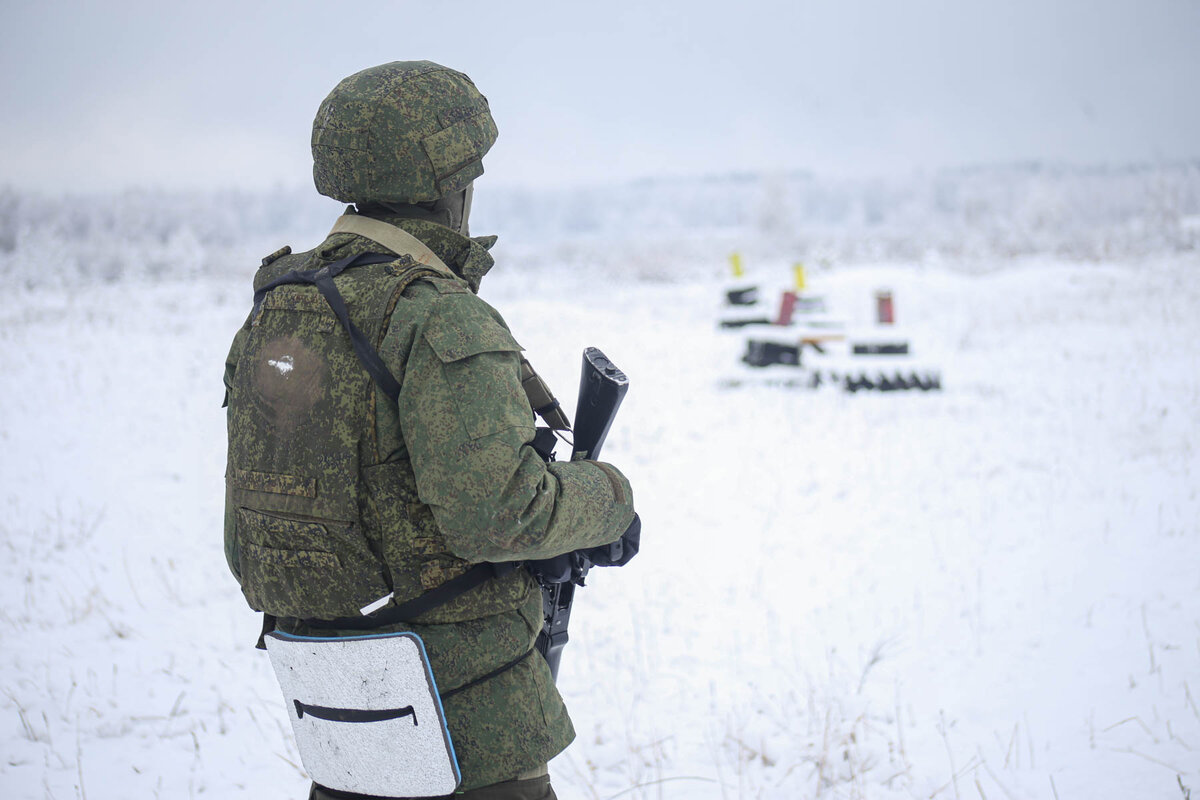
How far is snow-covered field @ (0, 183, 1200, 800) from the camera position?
10.9ft

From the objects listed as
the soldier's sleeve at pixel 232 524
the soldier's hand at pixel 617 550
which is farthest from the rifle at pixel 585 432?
the soldier's sleeve at pixel 232 524

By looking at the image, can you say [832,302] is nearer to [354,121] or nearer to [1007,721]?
[1007,721]

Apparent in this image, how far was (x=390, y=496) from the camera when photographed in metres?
1.55

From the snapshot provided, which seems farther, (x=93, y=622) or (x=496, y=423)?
(x=93, y=622)

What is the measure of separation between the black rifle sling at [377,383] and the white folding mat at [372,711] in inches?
3.3

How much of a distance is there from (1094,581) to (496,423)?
4785 mm

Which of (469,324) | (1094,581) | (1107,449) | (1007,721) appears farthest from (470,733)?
(1107,449)

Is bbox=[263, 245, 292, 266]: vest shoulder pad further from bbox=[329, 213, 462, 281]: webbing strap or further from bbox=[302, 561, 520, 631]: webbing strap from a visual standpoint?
bbox=[302, 561, 520, 631]: webbing strap

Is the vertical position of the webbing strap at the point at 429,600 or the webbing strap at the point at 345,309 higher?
the webbing strap at the point at 345,309

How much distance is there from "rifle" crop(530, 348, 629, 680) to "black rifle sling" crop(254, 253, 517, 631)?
0.13m

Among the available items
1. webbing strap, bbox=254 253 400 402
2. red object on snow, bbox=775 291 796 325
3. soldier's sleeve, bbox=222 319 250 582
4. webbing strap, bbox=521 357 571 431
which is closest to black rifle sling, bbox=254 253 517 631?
webbing strap, bbox=254 253 400 402

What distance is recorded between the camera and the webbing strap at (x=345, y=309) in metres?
1.51

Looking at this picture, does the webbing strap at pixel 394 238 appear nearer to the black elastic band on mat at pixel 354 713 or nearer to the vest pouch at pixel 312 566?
the vest pouch at pixel 312 566

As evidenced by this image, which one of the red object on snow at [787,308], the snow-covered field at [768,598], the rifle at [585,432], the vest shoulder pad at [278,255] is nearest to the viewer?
the rifle at [585,432]
